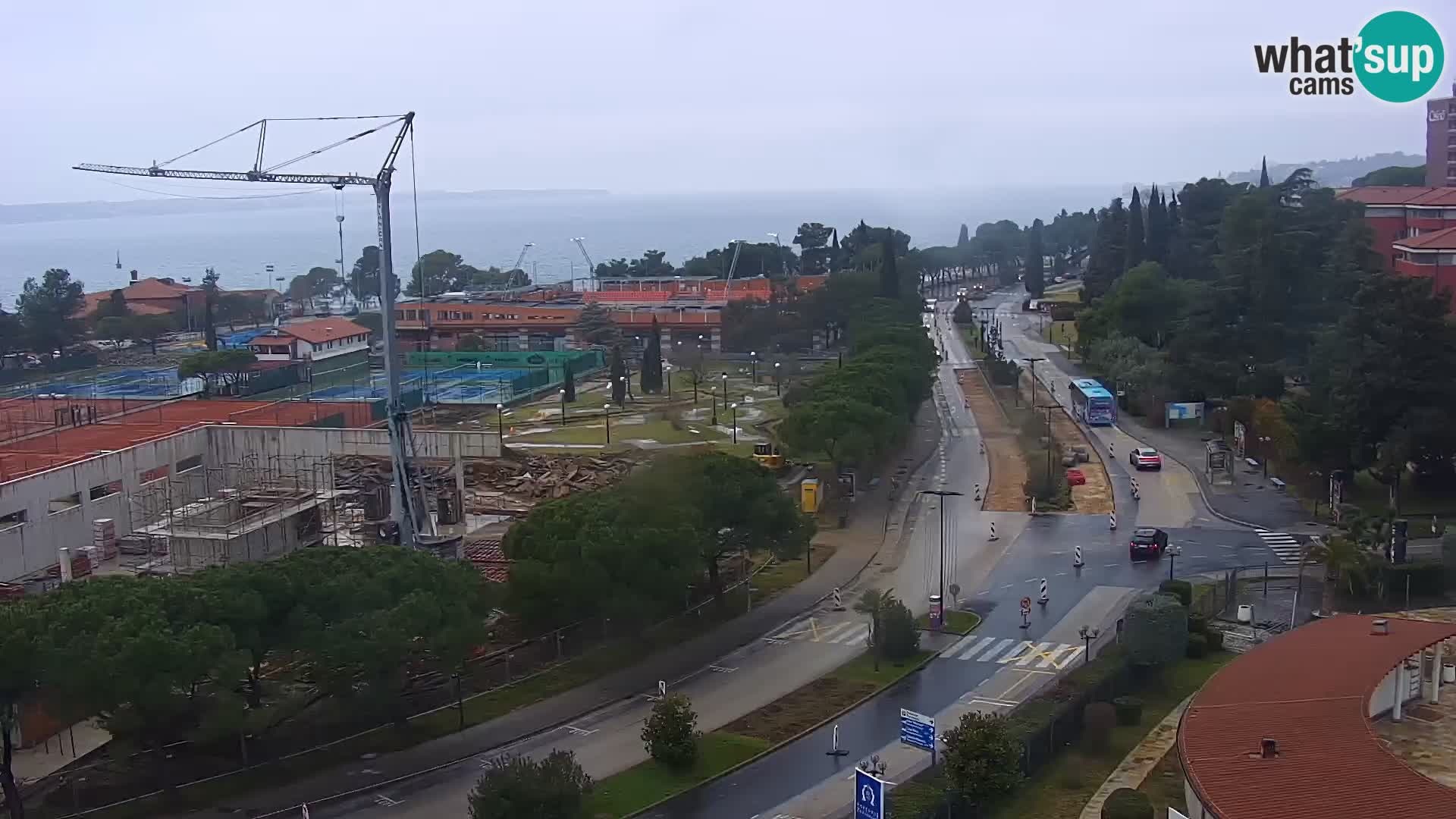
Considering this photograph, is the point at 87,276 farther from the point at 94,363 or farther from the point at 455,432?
the point at 455,432

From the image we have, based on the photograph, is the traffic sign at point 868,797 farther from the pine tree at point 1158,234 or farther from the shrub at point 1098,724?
the pine tree at point 1158,234

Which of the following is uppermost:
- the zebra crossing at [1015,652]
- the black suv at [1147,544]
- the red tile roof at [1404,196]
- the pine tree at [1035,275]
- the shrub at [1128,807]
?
the red tile roof at [1404,196]

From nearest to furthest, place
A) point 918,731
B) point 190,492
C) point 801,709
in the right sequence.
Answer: point 918,731 < point 801,709 < point 190,492

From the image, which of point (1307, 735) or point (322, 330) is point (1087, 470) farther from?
point (322, 330)

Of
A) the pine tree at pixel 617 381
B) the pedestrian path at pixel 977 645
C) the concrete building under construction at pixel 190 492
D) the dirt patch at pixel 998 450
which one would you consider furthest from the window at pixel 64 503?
the pine tree at pixel 617 381

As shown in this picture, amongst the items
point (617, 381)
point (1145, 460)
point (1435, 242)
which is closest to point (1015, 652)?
point (1145, 460)

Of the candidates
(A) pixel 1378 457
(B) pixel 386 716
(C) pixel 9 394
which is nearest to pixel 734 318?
(C) pixel 9 394

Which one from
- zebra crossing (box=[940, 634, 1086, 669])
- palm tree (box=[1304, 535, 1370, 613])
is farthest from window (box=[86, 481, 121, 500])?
palm tree (box=[1304, 535, 1370, 613])
